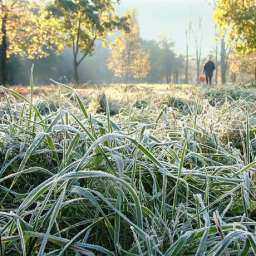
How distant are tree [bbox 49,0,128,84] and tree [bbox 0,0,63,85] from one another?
0.83m

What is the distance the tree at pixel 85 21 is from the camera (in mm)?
26125

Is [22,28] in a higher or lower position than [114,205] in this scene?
higher

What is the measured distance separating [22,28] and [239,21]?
12928mm

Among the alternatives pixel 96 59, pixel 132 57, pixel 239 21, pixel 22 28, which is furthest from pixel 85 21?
pixel 96 59

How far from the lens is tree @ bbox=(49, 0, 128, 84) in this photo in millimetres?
26125

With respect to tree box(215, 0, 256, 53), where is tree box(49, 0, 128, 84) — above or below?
above

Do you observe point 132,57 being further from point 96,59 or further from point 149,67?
point 96,59

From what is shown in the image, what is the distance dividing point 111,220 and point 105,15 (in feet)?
90.4

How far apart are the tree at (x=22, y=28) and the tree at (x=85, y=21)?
0.83m

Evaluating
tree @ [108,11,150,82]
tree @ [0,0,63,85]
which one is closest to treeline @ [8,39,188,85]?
tree @ [108,11,150,82]

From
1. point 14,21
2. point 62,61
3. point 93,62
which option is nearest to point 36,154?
point 14,21

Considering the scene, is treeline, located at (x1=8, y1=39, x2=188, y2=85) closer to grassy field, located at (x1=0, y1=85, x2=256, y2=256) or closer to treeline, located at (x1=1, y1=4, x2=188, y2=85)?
treeline, located at (x1=1, y1=4, x2=188, y2=85)

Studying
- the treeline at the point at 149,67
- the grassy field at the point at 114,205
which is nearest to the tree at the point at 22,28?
the grassy field at the point at 114,205

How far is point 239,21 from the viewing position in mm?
17188
